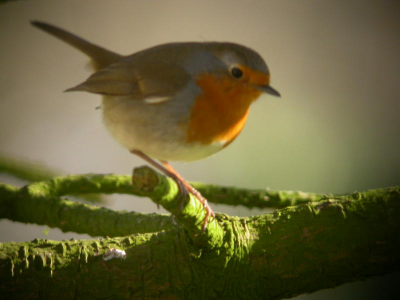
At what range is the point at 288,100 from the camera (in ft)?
11.0

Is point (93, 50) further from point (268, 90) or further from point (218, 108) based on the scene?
point (268, 90)

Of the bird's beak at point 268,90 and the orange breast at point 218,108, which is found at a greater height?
the bird's beak at point 268,90

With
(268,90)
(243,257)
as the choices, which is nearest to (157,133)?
(268,90)

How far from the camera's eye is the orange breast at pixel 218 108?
Answer: 1679 mm

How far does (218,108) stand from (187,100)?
0.42ft

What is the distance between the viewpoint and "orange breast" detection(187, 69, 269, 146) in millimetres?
1679

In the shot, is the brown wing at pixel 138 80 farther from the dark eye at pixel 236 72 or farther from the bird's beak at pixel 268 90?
the bird's beak at pixel 268 90

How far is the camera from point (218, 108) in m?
1.70

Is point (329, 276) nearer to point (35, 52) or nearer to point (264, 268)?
point (264, 268)

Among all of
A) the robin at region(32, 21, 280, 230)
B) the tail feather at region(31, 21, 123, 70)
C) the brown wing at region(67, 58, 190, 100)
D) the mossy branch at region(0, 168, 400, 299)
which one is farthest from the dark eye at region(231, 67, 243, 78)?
the tail feather at region(31, 21, 123, 70)

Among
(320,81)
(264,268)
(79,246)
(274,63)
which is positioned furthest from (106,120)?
(320,81)

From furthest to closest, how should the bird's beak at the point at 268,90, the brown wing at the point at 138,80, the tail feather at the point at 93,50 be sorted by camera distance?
the tail feather at the point at 93,50 → the brown wing at the point at 138,80 → the bird's beak at the point at 268,90

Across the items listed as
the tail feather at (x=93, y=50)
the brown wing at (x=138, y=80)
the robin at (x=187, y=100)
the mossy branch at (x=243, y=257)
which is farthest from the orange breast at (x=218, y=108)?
the tail feather at (x=93, y=50)

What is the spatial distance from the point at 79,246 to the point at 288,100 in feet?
7.53
